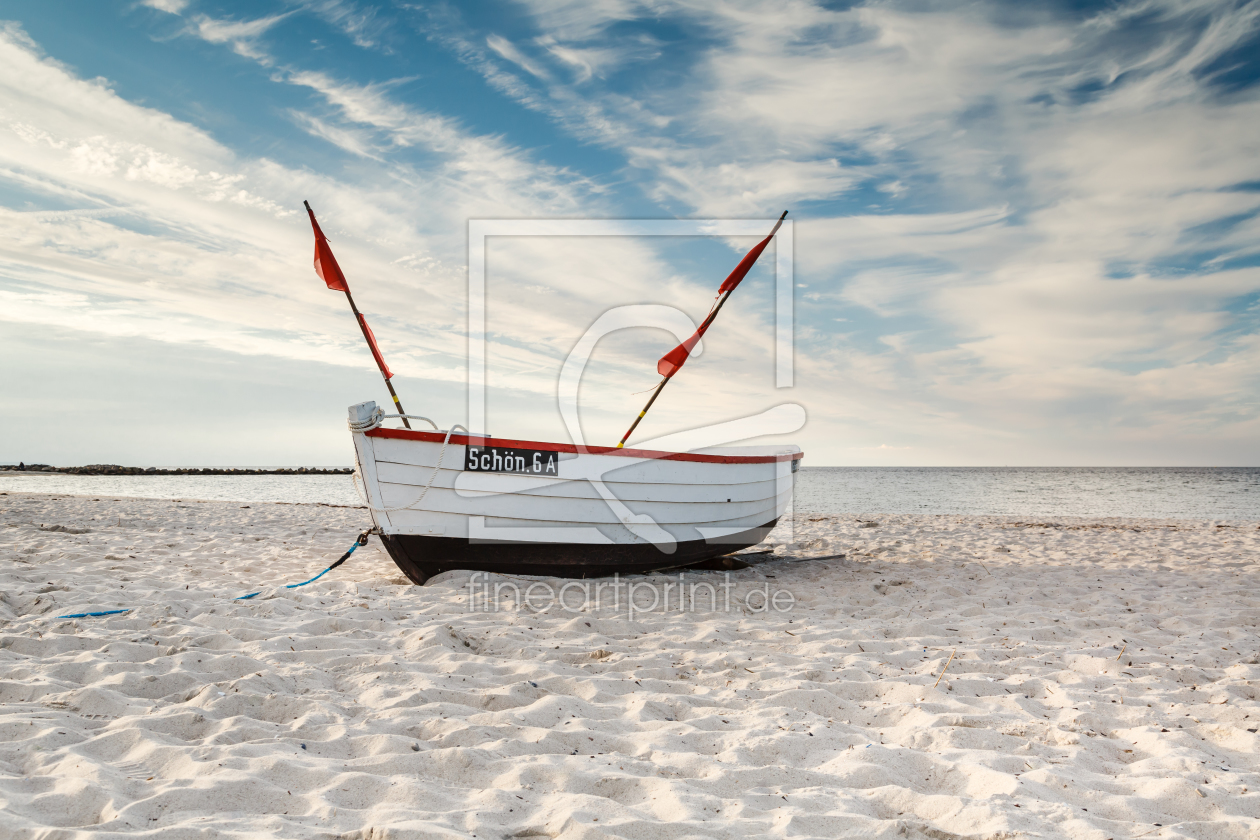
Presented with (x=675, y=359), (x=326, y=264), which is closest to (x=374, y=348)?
(x=326, y=264)

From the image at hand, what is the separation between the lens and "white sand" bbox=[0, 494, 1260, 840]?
7.20ft

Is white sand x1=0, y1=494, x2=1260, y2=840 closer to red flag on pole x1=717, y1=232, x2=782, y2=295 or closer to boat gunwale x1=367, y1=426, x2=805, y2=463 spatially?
boat gunwale x1=367, y1=426, x2=805, y2=463

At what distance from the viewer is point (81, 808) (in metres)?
2.03

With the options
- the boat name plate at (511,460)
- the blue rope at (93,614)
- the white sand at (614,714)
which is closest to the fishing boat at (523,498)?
the boat name plate at (511,460)

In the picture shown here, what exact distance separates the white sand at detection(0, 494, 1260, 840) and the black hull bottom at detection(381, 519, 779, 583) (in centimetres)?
23

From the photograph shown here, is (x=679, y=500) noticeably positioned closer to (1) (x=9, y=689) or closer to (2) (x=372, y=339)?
(2) (x=372, y=339)

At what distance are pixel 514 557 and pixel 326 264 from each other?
361 cm

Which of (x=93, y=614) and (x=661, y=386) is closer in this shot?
(x=93, y=614)

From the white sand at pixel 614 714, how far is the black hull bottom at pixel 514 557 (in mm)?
225

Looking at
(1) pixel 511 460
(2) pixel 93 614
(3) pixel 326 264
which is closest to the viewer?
(2) pixel 93 614

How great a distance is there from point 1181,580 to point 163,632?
8.88m

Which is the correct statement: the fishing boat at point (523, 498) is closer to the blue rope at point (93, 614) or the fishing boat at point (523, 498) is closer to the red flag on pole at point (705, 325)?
the red flag on pole at point (705, 325)

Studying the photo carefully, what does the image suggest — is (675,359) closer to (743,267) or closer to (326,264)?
(743,267)

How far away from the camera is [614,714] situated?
10.3 ft
